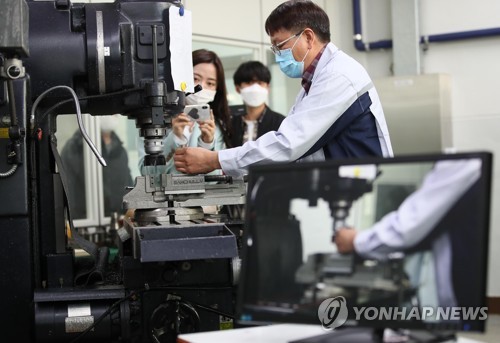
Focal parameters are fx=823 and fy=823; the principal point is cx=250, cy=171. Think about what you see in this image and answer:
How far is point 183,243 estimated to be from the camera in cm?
179

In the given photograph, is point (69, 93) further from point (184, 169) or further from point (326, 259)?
point (326, 259)

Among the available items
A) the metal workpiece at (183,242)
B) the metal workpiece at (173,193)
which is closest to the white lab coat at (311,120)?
the metal workpiece at (173,193)

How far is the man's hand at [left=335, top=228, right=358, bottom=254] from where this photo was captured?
1.32 metres

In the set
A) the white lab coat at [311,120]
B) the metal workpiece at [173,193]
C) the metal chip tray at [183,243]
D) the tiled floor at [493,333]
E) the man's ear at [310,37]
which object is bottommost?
the tiled floor at [493,333]

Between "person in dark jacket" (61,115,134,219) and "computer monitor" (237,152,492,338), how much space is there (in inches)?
102

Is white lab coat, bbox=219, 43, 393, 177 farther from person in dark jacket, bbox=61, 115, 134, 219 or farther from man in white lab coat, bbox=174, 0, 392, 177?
person in dark jacket, bbox=61, 115, 134, 219

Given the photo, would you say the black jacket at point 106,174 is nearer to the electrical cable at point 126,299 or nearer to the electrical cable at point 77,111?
the electrical cable at point 77,111

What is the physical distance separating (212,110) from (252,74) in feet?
1.97

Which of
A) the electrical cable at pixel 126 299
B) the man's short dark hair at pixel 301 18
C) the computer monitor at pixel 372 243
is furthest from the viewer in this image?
the man's short dark hair at pixel 301 18

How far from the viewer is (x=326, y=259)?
1.33 meters

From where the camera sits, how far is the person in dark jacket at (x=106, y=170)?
390 cm

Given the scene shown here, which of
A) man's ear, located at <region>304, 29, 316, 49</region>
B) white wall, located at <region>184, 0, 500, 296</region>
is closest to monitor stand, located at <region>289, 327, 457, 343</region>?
man's ear, located at <region>304, 29, 316, 49</region>

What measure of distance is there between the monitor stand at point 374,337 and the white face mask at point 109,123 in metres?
2.75

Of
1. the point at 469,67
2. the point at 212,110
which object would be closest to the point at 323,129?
the point at 212,110
